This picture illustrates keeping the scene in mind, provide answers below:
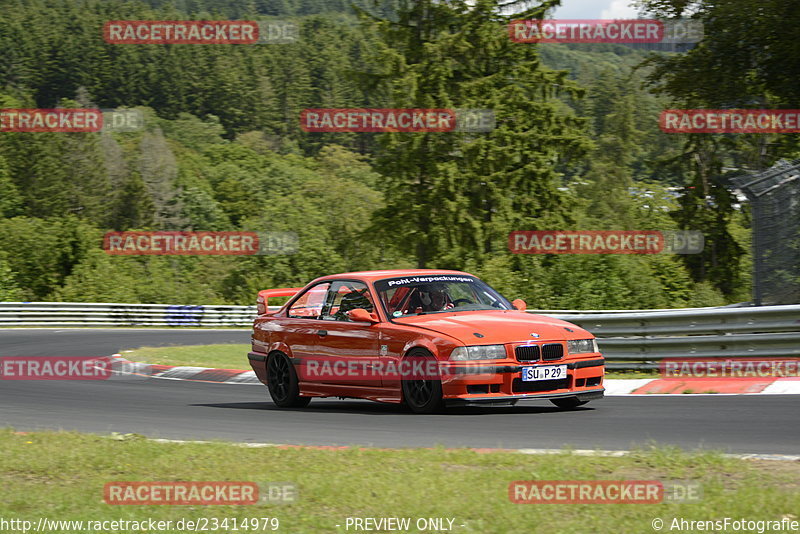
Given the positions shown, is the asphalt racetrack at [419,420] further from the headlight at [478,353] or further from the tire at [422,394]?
the headlight at [478,353]

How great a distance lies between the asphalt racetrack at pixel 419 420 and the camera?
26.8ft

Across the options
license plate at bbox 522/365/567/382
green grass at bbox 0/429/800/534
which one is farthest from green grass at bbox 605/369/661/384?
green grass at bbox 0/429/800/534

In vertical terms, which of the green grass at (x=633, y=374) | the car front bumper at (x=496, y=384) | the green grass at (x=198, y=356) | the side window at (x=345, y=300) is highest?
the side window at (x=345, y=300)

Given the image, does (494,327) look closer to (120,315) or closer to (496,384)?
(496,384)

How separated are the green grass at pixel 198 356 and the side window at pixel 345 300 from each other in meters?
6.70

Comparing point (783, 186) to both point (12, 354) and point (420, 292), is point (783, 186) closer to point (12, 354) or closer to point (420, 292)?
point (420, 292)

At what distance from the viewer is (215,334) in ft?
116

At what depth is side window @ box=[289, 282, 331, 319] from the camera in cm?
1218

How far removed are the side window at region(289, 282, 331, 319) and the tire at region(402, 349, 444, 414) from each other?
1.95m

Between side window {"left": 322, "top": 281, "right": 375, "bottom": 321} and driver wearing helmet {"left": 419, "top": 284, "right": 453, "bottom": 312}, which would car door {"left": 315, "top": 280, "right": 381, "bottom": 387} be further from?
driver wearing helmet {"left": 419, "top": 284, "right": 453, "bottom": 312}

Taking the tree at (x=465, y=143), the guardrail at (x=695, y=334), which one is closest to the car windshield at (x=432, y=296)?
the guardrail at (x=695, y=334)

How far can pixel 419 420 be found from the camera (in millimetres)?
9945

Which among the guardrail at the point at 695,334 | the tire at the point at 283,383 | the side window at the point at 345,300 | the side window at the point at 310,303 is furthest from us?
the guardrail at the point at 695,334

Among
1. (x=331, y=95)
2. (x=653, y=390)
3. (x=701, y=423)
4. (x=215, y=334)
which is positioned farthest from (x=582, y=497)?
(x=331, y=95)
